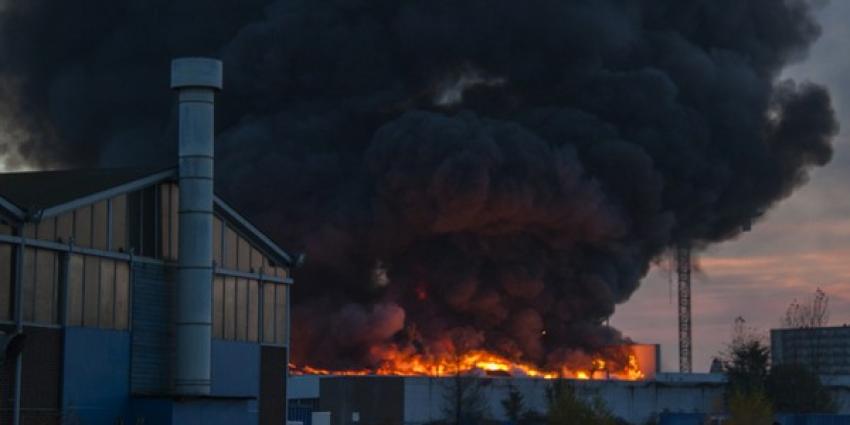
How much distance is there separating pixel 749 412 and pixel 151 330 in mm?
31072

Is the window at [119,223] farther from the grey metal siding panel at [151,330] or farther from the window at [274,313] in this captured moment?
the window at [274,313]

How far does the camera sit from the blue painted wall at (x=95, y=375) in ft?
142

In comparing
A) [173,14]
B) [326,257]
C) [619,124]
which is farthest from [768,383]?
Answer: [173,14]

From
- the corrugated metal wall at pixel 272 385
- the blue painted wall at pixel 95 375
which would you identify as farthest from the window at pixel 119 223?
the corrugated metal wall at pixel 272 385

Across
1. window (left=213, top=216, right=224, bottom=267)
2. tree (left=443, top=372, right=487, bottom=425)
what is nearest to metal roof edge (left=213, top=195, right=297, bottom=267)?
window (left=213, top=216, right=224, bottom=267)

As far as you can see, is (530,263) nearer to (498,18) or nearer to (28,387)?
(498,18)

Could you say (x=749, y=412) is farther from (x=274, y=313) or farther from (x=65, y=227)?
(x=65, y=227)

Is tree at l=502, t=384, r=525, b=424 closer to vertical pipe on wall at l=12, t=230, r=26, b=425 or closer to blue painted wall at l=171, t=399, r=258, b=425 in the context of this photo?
blue painted wall at l=171, t=399, r=258, b=425

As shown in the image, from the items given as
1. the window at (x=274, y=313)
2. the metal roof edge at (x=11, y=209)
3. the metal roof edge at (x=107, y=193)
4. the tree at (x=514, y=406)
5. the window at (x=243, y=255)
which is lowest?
the tree at (x=514, y=406)

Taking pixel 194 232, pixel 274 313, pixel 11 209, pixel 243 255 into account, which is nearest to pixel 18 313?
pixel 11 209

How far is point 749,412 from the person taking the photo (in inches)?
2734

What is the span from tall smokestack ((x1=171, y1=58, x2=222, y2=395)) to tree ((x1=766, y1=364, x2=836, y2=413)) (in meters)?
48.1

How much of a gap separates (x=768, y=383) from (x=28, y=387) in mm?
56338

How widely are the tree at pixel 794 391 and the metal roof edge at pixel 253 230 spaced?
43313mm
